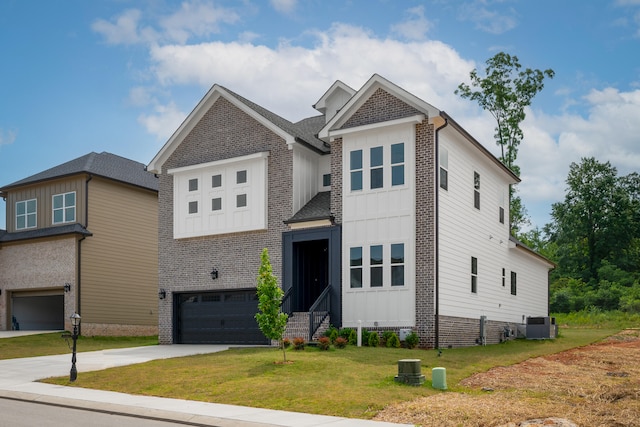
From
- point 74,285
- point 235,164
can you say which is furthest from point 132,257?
point 235,164

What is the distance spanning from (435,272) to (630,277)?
4624cm

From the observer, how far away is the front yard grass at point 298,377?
44.0 ft

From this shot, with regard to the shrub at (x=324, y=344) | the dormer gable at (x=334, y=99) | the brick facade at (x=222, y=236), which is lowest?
the shrub at (x=324, y=344)

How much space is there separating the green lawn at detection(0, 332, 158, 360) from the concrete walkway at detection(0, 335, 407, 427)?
15.3 feet

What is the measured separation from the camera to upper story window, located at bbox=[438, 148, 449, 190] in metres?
23.4

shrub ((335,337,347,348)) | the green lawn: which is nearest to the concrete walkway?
the green lawn

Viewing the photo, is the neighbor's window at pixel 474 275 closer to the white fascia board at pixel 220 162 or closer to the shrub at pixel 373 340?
the shrub at pixel 373 340

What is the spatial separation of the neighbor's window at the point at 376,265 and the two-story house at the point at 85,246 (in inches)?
637

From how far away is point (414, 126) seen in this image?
23.0 metres

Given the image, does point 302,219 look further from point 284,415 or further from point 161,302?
point 284,415

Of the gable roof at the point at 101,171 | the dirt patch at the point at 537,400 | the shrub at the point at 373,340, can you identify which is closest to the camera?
the dirt patch at the point at 537,400

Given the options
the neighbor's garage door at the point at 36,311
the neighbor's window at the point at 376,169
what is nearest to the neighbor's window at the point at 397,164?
the neighbor's window at the point at 376,169

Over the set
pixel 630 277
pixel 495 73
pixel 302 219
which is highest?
pixel 495 73

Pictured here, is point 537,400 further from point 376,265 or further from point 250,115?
point 250,115
